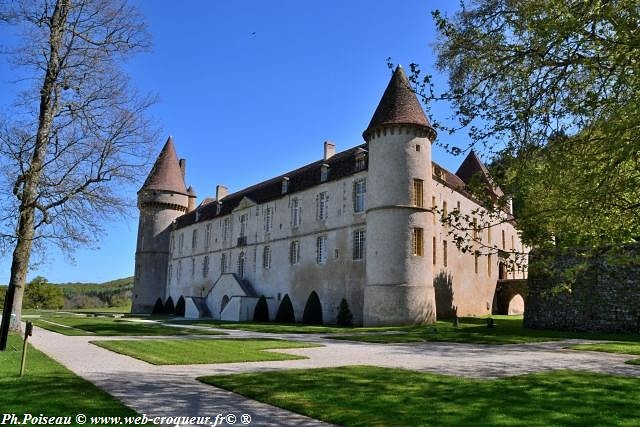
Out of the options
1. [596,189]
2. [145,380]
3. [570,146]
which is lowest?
[145,380]

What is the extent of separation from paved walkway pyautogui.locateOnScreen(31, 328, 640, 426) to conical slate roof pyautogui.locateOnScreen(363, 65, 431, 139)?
1436cm

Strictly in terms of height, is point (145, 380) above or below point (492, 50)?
below

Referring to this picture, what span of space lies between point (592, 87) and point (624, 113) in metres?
1.54

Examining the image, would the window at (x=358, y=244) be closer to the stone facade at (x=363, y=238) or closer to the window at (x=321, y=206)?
the stone facade at (x=363, y=238)

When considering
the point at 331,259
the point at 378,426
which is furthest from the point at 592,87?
A: the point at 331,259

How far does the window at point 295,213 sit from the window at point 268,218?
105 inches

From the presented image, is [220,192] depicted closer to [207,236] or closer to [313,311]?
[207,236]

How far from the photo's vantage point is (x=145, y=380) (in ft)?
28.7

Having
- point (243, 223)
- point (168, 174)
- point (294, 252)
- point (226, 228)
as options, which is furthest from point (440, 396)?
point (168, 174)

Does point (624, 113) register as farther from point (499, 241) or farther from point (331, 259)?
point (499, 241)

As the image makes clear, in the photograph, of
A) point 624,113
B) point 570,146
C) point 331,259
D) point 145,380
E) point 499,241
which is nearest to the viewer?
point 624,113

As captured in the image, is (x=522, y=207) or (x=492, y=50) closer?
(x=492, y=50)

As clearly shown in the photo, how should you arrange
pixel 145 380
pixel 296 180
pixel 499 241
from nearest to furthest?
1. pixel 145 380
2. pixel 296 180
3. pixel 499 241

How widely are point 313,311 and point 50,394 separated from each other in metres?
24.7
